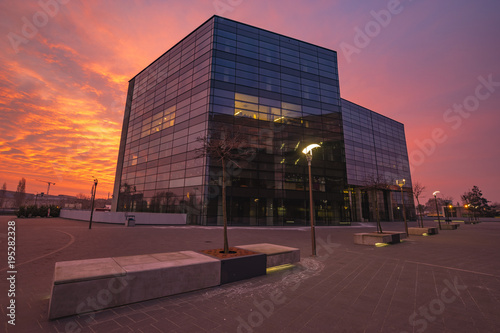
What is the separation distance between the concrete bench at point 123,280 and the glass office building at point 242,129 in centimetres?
2196

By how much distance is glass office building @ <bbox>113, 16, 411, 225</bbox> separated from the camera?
96.1 ft

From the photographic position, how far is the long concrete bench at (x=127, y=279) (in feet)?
13.2

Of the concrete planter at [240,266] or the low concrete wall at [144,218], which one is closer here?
the concrete planter at [240,266]

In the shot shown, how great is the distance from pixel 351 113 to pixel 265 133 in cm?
2866

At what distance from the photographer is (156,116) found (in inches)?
1503

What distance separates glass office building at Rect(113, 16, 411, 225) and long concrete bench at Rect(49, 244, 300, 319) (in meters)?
21.9

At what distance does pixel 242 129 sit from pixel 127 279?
2674 centimetres

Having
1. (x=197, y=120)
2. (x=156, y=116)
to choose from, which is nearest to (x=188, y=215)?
(x=197, y=120)

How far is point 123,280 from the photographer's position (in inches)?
180

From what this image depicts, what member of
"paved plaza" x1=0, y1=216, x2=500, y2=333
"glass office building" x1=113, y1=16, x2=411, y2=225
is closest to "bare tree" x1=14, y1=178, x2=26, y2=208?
"glass office building" x1=113, y1=16, x2=411, y2=225

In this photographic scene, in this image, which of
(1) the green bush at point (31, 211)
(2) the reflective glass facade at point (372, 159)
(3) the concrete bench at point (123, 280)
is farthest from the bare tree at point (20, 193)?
(3) the concrete bench at point (123, 280)

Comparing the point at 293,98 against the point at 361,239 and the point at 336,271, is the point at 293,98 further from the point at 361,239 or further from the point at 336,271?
the point at 336,271

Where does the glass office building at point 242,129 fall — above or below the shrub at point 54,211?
above

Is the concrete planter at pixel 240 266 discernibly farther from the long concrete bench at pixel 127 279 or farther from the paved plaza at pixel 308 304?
the paved plaza at pixel 308 304
